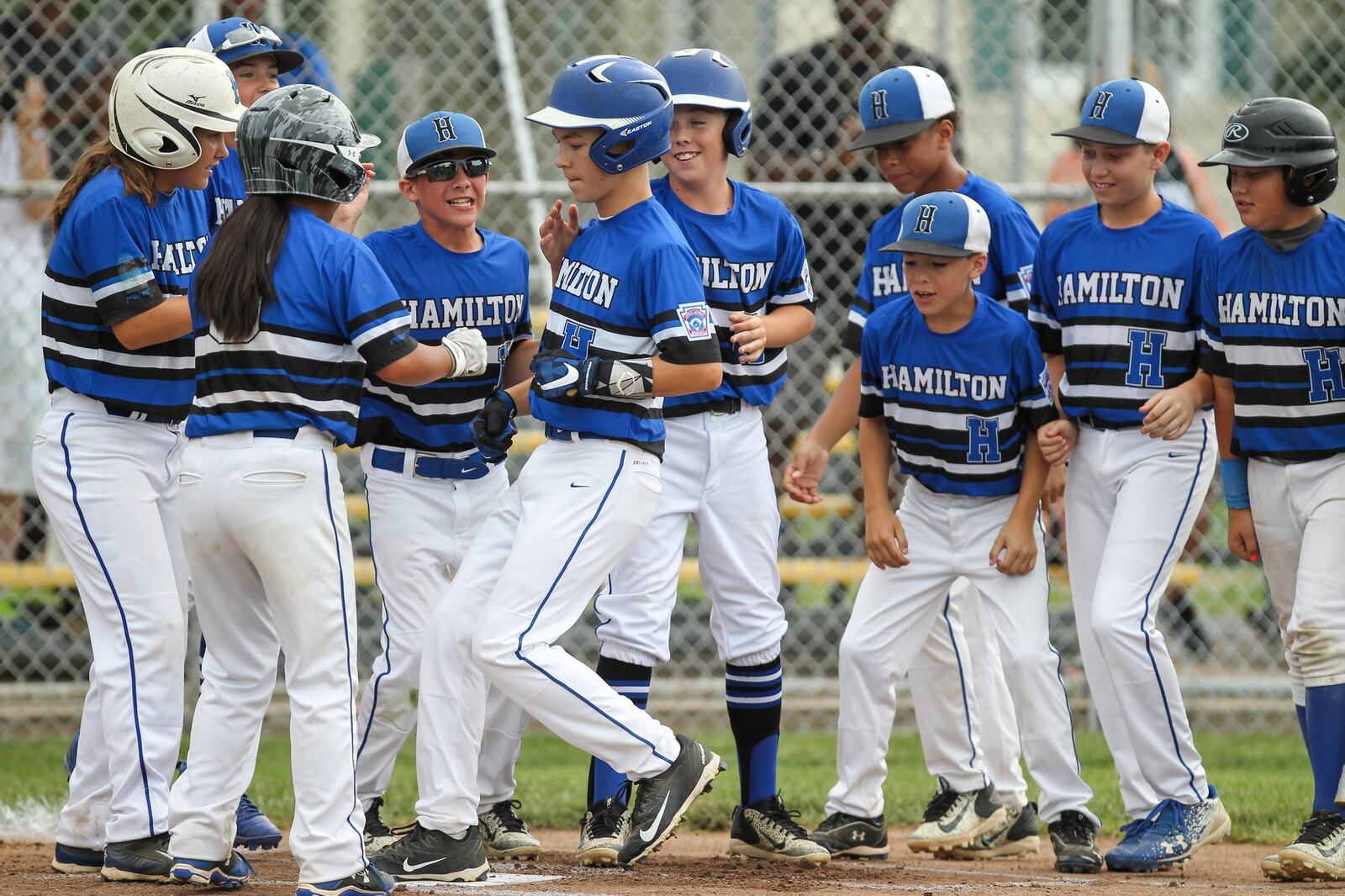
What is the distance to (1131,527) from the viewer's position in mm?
4617

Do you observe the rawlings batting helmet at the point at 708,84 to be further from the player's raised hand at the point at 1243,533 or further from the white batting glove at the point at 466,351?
the player's raised hand at the point at 1243,533

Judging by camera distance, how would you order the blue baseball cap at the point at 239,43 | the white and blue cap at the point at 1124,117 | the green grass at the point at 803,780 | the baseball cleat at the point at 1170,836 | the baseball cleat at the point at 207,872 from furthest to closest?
1. the green grass at the point at 803,780
2. the blue baseball cap at the point at 239,43
3. the white and blue cap at the point at 1124,117
4. the baseball cleat at the point at 1170,836
5. the baseball cleat at the point at 207,872

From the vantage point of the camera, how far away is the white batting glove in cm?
402

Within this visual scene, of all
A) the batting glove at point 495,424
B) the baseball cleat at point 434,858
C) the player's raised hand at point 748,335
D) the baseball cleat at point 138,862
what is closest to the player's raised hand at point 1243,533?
the player's raised hand at point 748,335

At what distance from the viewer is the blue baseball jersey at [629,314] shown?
4.05 meters

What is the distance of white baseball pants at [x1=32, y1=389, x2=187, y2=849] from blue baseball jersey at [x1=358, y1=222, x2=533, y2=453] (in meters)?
0.67

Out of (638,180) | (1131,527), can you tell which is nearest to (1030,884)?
(1131,527)

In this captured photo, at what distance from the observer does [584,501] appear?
404 cm

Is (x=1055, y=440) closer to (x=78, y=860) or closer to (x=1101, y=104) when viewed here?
(x=1101, y=104)

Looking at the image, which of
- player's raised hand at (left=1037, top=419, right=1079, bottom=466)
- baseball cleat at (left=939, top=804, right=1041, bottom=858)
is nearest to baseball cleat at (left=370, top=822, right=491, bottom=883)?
baseball cleat at (left=939, top=804, right=1041, bottom=858)

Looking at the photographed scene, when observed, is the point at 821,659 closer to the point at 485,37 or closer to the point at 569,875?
the point at 569,875

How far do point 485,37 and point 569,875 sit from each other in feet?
20.2

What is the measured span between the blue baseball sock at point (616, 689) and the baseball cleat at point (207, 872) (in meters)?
1.03

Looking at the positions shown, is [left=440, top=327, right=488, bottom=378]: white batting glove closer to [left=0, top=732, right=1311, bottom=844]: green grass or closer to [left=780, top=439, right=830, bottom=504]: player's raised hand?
[left=780, top=439, right=830, bottom=504]: player's raised hand
